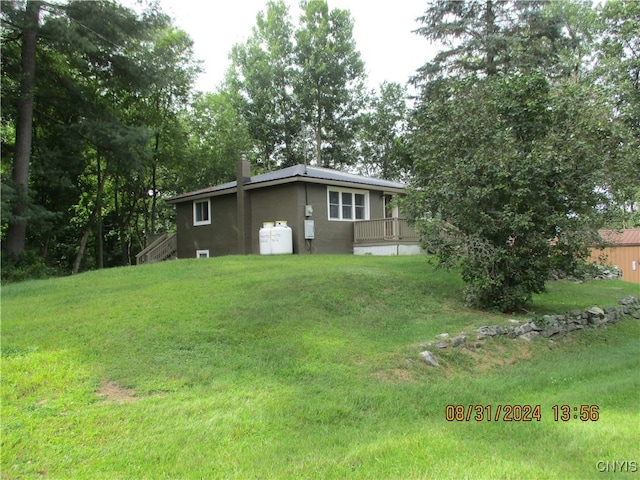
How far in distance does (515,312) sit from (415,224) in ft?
8.37

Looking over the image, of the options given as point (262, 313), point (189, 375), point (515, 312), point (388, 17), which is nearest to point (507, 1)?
point (388, 17)

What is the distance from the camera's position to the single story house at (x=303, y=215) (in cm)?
1659

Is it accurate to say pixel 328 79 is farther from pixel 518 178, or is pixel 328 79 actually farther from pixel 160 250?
pixel 518 178

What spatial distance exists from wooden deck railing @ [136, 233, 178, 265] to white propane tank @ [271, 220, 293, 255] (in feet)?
23.3

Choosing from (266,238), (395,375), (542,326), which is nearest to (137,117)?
(266,238)

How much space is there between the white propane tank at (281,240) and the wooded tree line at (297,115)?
19.5 ft

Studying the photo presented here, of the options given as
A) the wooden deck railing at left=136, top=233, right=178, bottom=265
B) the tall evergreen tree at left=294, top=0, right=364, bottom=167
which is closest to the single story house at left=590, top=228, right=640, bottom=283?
the wooden deck railing at left=136, top=233, right=178, bottom=265

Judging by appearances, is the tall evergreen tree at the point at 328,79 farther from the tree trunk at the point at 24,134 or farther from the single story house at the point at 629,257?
the tree trunk at the point at 24,134

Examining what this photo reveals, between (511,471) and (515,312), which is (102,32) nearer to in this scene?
(515,312)

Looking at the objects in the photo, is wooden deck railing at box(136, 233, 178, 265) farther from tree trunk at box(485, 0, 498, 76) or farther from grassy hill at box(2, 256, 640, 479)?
tree trunk at box(485, 0, 498, 76)

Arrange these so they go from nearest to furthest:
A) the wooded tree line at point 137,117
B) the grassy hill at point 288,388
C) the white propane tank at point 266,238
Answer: the grassy hill at point 288,388, the wooded tree line at point 137,117, the white propane tank at point 266,238

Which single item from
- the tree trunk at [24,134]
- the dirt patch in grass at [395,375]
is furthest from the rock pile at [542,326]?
the tree trunk at [24,134]

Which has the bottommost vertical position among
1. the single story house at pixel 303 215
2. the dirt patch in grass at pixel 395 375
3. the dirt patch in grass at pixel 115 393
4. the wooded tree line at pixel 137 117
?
the dirt patch in grass at pixel 395 375

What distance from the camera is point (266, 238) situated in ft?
53.4
